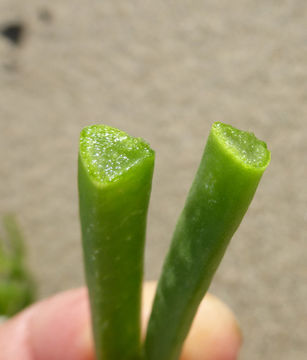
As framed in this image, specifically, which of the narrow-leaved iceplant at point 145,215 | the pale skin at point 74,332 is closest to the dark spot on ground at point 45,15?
the pale skin at point 74,332

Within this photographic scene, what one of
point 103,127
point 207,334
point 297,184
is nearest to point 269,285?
point 297,184

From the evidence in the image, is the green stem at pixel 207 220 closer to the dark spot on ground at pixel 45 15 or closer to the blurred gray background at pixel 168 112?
the blurred gray background at pixel 168 112

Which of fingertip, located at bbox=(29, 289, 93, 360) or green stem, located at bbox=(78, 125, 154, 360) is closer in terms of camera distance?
green stem, located at bbox=(78, 125, 154, 360)

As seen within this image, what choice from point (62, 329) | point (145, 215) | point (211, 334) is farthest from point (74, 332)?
point (145, 215)

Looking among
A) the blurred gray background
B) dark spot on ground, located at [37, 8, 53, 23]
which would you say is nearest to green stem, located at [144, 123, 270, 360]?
the blurred gray background

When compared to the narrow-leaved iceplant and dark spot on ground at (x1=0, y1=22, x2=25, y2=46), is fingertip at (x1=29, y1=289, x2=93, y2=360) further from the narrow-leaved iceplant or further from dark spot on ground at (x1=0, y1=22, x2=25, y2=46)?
dark spot on ground at (x1=0, y1=22, x2=25, y2=46)

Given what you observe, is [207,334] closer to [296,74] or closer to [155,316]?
[155,316]
